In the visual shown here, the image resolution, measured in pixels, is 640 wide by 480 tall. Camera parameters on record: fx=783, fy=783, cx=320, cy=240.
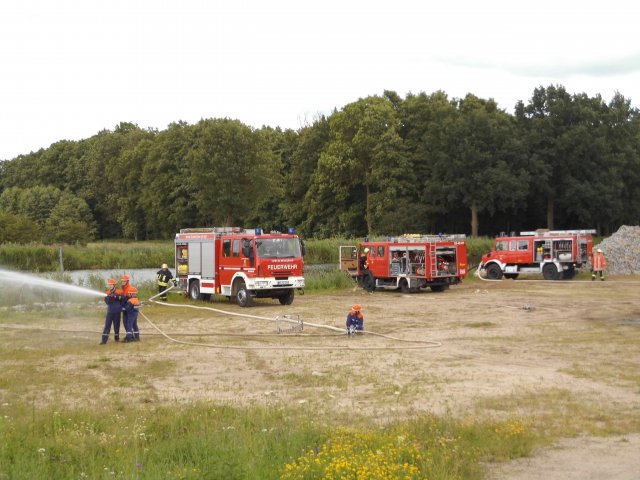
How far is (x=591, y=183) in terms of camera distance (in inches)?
2477

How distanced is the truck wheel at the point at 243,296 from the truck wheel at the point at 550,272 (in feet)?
56.5

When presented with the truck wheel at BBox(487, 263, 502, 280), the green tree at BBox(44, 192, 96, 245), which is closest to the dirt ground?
the truck wheel at BBox(487, 263, 502, 280)

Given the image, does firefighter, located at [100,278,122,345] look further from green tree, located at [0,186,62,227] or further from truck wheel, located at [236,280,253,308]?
green tree, located at [0,186,62,227]

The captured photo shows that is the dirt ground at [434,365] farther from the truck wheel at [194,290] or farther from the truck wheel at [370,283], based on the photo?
the truck wheel at [370,283]

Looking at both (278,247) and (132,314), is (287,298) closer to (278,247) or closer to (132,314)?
(278,247)

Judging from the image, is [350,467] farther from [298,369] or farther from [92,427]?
[298,369]

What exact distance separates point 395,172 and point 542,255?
31435mm

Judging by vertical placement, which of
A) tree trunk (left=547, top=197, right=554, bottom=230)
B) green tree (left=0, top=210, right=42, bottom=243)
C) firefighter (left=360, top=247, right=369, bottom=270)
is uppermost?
tree trunk (left=547, top=197, right=554, bottom=230)

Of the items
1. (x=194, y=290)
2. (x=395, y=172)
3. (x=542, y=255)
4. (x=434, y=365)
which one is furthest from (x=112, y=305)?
(x=395, y=172)

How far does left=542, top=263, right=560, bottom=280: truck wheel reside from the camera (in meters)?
36.7

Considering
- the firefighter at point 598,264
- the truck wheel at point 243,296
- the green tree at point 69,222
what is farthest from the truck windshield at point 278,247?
the green tree at point 69,222

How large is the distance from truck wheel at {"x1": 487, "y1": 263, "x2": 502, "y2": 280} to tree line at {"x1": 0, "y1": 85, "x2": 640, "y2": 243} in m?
23.1

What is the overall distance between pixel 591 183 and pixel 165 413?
2295 inches

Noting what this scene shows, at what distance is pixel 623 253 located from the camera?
42.0 meters
